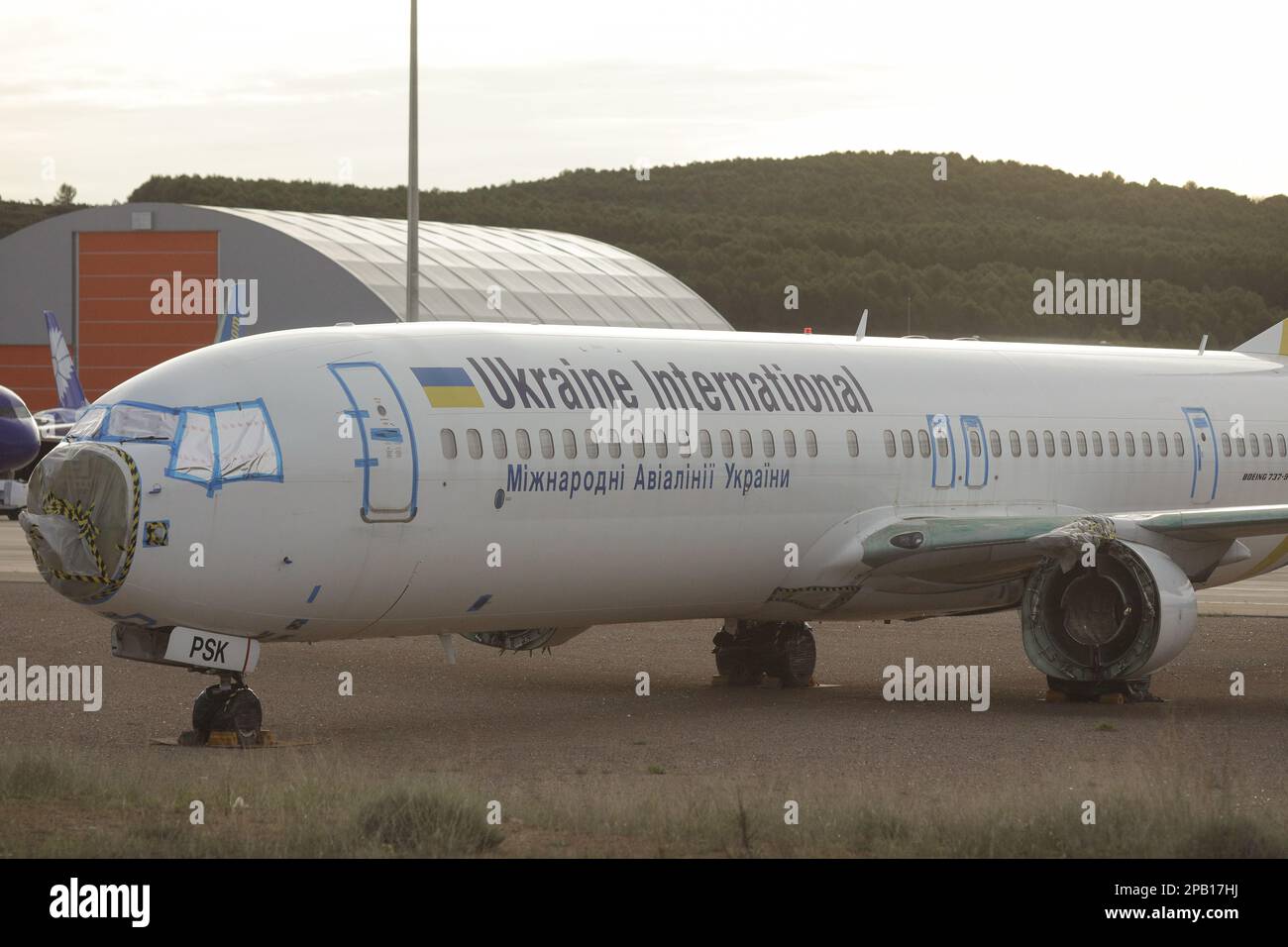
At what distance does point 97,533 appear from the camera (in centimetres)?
1606

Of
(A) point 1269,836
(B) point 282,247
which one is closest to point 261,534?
(A) point 1269,836

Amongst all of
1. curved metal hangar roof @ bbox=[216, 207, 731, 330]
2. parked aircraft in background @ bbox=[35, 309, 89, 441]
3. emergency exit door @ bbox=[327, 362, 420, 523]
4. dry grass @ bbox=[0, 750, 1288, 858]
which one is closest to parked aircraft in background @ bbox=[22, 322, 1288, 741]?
emergency exit door @ bbox=[327, 362, 420, 523]

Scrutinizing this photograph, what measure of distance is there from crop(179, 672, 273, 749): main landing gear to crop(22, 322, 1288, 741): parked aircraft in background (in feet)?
0.11

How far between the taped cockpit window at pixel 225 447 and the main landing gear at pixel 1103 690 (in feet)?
31.2

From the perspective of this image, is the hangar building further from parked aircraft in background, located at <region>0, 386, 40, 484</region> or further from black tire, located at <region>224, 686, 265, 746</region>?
black tire, located at <region>224, 686, 265, 746</region>

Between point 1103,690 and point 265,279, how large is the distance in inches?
1731

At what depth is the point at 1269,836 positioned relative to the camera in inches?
477

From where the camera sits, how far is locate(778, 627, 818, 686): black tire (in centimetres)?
2314

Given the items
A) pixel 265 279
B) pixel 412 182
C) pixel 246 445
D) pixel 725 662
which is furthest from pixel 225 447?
pixel 265 279

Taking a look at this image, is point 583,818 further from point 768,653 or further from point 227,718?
point 768,653

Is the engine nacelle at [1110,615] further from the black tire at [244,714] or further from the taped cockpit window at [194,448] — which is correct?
the taped cockpit window at [194,448]

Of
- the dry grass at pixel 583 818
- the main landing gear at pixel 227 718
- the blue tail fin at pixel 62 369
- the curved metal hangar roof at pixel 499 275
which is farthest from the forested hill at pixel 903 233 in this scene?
the dry grass at pixel 583 818

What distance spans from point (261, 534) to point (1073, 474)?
11.5 m
